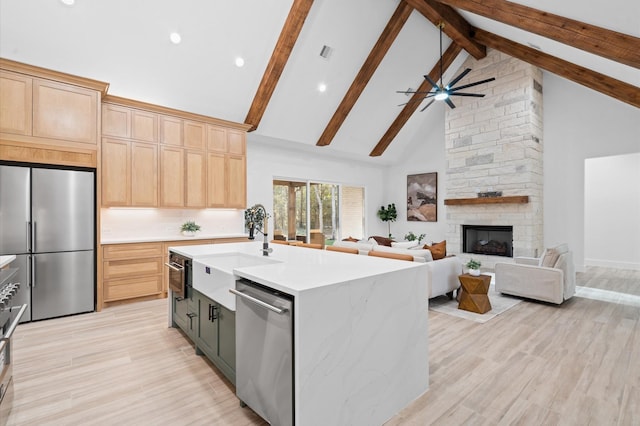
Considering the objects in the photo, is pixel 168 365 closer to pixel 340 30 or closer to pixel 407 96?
pixel 340 30

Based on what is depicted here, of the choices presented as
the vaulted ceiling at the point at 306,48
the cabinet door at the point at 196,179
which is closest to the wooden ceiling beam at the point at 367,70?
the vaulted ceiling at the point at 306,48

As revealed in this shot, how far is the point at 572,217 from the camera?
6586mm

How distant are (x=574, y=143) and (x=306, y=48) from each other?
229 inches

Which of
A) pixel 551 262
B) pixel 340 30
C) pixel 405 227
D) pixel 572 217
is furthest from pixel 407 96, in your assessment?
pixel 551 262

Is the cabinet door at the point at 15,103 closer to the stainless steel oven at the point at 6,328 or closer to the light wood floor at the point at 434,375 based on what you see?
the light wood floor at the point at 434,375

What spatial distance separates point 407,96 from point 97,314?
24.8 ft

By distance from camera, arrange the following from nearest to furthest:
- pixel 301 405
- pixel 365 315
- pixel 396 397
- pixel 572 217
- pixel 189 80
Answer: pixel 301 405 < pixel 365 315 < pixel 396 397 < pixel 189 80 < pixel 572 217

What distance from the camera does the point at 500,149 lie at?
6781 millimetres

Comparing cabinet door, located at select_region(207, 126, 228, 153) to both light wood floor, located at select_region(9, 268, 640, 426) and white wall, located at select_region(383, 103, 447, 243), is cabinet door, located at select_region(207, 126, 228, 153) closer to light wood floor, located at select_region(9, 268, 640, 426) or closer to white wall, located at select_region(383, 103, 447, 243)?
light wood floor, located at select_region(9, 268, 640, 426)

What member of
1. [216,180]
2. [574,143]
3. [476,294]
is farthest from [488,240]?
[216,180]

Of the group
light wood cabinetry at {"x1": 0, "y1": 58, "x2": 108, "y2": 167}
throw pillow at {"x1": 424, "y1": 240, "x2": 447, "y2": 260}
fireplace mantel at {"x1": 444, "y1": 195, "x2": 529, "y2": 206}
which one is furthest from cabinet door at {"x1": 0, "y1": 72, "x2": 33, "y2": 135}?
fireplace mantel at {"x1": 444, "y1": 195, "x2": 529, "y2": 206}

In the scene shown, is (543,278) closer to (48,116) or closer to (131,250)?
(131,250)

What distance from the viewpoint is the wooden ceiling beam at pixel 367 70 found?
18.8ft

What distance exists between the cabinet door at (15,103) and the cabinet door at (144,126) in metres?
1.20
